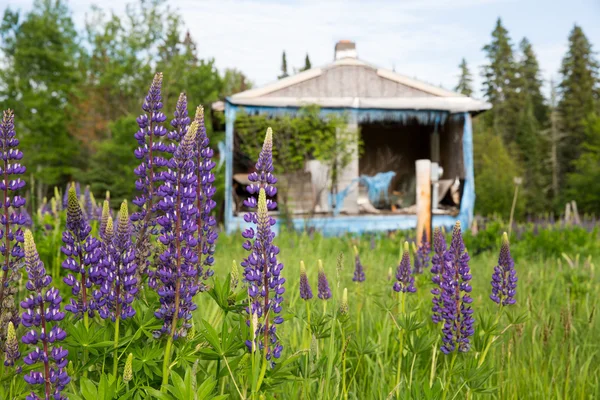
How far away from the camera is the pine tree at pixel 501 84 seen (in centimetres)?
5788

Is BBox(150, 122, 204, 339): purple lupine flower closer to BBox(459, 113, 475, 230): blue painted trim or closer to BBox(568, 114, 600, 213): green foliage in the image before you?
BBox(459, 113, 475, 230): blue painted trim

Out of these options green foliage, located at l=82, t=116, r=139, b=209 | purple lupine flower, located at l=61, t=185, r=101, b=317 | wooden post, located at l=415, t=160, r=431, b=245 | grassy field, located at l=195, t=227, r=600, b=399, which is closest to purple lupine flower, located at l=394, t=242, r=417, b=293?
grassy field, located at l=195, t=227, r=600, b=399

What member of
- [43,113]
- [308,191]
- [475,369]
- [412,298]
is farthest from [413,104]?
[43,113]

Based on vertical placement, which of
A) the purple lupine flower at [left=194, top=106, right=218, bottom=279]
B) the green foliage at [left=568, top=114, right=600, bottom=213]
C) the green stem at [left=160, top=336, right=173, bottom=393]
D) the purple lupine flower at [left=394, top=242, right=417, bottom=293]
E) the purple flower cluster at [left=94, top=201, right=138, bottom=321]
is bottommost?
the green stem at [left=160, top=336, right=173, bottom=393]

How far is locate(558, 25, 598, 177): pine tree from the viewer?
48.4 m

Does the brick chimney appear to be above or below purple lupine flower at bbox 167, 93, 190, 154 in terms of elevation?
above

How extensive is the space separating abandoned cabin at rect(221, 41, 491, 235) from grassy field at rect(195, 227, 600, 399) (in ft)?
23.8

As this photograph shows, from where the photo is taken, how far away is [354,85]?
15.6 meters

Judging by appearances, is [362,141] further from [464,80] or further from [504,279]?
[464,80]

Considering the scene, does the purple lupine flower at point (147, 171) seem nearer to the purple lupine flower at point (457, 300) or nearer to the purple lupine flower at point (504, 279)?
the purple lupine flower at point (457, 300)

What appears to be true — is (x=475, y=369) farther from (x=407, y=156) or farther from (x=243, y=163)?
(x=407, y=156)

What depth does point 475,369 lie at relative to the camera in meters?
2.12

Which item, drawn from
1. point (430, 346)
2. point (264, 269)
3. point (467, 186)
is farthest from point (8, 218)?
point (467, 186)

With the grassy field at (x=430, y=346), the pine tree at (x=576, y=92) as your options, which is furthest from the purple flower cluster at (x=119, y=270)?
the pine tree at (x=576, y=92)
